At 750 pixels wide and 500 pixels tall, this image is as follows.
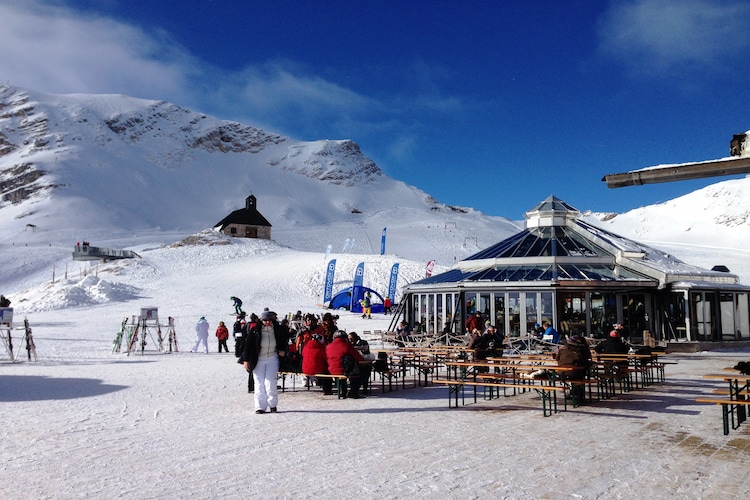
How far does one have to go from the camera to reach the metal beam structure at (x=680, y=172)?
4203 millimetres

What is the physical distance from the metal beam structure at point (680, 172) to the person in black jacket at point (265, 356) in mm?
5308

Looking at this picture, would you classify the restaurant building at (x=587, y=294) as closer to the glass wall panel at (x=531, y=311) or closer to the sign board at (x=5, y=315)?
the glass wall panel at (x=531, y=311)

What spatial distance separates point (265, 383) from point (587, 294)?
44.0 ft

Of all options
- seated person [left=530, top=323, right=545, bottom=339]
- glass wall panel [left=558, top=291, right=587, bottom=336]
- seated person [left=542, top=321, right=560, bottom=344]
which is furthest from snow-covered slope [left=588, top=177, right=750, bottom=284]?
seated person [left=542, top=321, right=560, bottom=344]

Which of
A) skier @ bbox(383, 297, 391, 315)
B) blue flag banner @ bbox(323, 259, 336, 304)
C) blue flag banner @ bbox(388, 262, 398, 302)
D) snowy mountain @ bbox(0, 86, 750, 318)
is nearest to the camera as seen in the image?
skier @ bbox(383, 297, 391, 315)

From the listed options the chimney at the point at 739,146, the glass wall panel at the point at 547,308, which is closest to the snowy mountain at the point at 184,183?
the glass wall panel at the point at 547,308

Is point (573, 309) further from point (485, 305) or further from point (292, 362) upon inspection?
point (292, 362)

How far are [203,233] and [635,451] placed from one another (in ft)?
178

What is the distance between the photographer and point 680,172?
4410 mm

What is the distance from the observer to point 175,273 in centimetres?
4453

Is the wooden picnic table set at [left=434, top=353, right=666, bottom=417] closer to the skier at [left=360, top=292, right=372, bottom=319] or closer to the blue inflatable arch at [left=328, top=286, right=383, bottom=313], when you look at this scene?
the skier at [left=360, top=292, right=372, bottom=319]

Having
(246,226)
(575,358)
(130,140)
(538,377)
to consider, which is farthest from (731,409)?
(130,140)

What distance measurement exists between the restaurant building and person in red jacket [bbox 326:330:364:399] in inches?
406

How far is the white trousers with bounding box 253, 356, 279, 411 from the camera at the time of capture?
8.20 m
